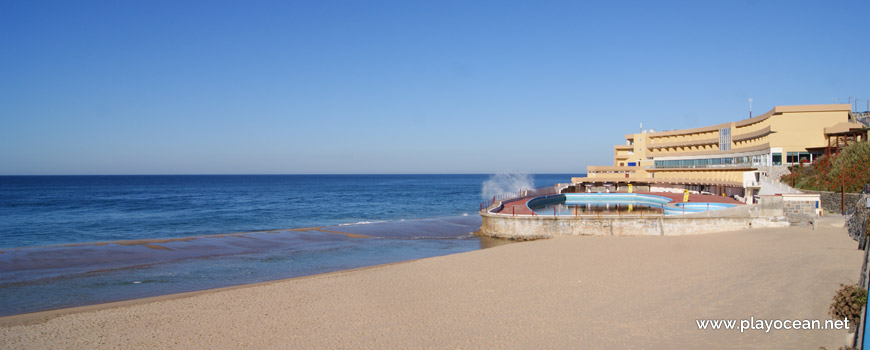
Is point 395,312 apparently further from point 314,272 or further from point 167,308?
point 314,272

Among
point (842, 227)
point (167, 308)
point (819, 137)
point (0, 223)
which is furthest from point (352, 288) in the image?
point (819, 137)

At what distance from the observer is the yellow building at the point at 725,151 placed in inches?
1767

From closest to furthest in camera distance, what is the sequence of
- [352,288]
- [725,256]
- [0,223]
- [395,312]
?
[395,312], [352,288], [725,256], [0,223]

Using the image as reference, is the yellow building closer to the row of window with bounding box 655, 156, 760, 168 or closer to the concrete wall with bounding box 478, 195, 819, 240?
the row of window with bounding box 655, 156, 760, 168

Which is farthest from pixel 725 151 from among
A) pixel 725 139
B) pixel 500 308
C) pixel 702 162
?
pixel 500 308

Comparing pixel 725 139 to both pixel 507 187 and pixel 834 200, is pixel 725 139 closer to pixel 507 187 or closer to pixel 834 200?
pixel 834 200

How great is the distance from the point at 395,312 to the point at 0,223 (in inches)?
1796

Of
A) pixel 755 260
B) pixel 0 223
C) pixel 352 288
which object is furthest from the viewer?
pixel 0 223

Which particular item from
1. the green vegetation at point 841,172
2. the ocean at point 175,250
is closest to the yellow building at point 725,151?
the green vegetation at point 841,172

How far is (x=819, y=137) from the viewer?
44.8m

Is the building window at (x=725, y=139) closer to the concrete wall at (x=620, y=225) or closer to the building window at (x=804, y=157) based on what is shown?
the building window at (x=804, y=157)

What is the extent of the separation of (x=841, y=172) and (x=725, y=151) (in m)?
28.3

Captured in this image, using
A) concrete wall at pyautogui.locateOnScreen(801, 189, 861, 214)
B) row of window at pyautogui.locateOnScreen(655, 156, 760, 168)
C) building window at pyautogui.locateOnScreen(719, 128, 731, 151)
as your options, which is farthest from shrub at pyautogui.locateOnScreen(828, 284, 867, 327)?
building window at pyautogui.locateOnScreen(719, 128, 731, 151)

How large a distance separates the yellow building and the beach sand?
2858cm
